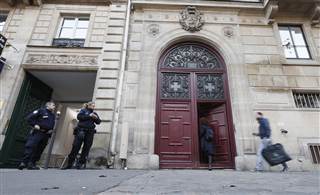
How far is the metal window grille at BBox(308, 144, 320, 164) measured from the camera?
269 inches

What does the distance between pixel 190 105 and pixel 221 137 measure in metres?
1.58

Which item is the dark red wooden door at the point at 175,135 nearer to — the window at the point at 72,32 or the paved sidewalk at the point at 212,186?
the paved sidewalk at the point at 212,186

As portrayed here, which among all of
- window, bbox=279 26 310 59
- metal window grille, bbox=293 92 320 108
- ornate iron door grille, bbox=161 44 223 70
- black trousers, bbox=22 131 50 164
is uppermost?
window, bbox=279 26 310 59

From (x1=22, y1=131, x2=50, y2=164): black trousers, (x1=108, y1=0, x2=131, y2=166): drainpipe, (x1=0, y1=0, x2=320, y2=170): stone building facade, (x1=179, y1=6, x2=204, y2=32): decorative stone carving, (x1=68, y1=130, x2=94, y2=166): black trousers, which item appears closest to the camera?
(x1=22, y1=131, x2=50, y2=164): black trousers

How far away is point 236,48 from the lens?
27.5ft

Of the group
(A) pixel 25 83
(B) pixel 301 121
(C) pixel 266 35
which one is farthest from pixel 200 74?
(A) pixel 25 83

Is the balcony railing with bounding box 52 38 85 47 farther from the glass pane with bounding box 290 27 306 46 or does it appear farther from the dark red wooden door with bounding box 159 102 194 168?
the glass pane with bounding box 290 27 306 46

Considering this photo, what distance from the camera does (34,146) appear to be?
18.5ft

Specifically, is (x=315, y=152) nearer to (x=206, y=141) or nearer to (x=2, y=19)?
(x=206, y=141)

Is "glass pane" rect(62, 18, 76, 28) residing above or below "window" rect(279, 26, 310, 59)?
above

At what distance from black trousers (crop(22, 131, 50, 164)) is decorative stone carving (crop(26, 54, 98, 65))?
311cm

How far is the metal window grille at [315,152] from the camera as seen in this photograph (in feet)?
22.4

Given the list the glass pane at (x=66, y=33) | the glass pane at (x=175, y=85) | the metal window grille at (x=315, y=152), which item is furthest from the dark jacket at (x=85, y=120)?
the metal window grille at (x=315, y=152)

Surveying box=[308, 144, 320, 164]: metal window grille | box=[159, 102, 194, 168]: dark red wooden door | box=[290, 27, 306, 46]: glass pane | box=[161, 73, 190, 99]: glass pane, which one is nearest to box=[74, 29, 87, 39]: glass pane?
box=[161, 73, 190, 99]: glass pane
